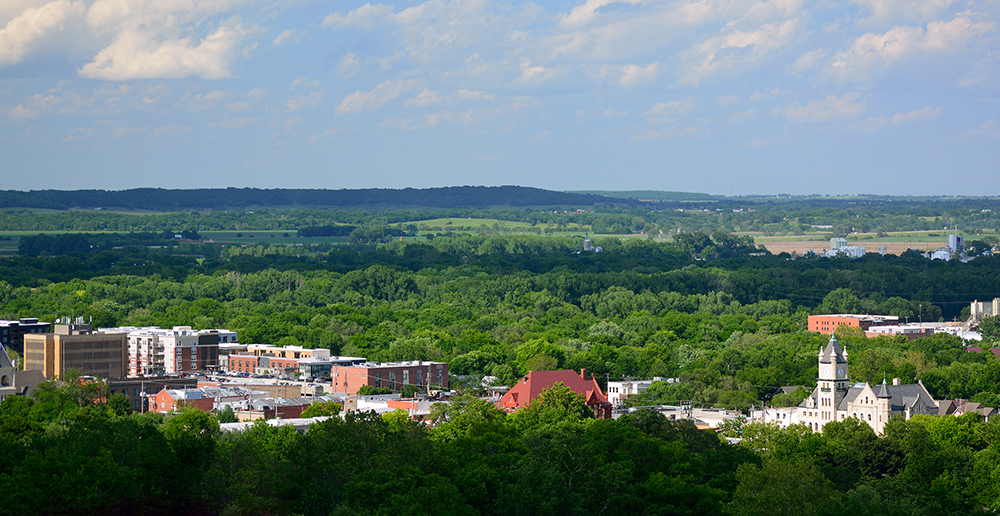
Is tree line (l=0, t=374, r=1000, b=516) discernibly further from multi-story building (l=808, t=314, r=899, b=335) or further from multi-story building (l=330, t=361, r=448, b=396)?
multi-story building (l=808, t=314, r=899, b=335)

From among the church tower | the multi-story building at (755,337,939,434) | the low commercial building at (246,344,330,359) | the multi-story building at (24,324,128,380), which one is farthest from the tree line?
the low commercial building at (246,344,330,359)

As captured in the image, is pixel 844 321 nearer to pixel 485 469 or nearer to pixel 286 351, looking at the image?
pixel 286 351

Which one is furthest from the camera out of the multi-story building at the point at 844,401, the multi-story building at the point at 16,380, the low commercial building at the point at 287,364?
the low commercial building at the point at 287,364

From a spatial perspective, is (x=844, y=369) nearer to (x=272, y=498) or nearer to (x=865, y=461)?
(x=865, y=461)

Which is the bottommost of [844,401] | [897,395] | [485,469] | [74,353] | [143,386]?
[143,386]

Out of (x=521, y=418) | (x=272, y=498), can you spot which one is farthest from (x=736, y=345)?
(x=272, y=498)

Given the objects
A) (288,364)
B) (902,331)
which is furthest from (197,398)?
(902,331)

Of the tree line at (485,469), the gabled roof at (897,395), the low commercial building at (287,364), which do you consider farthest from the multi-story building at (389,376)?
the tree line at (485,469)

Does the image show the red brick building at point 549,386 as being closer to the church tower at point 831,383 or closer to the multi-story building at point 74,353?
the church tower at point 831,383
